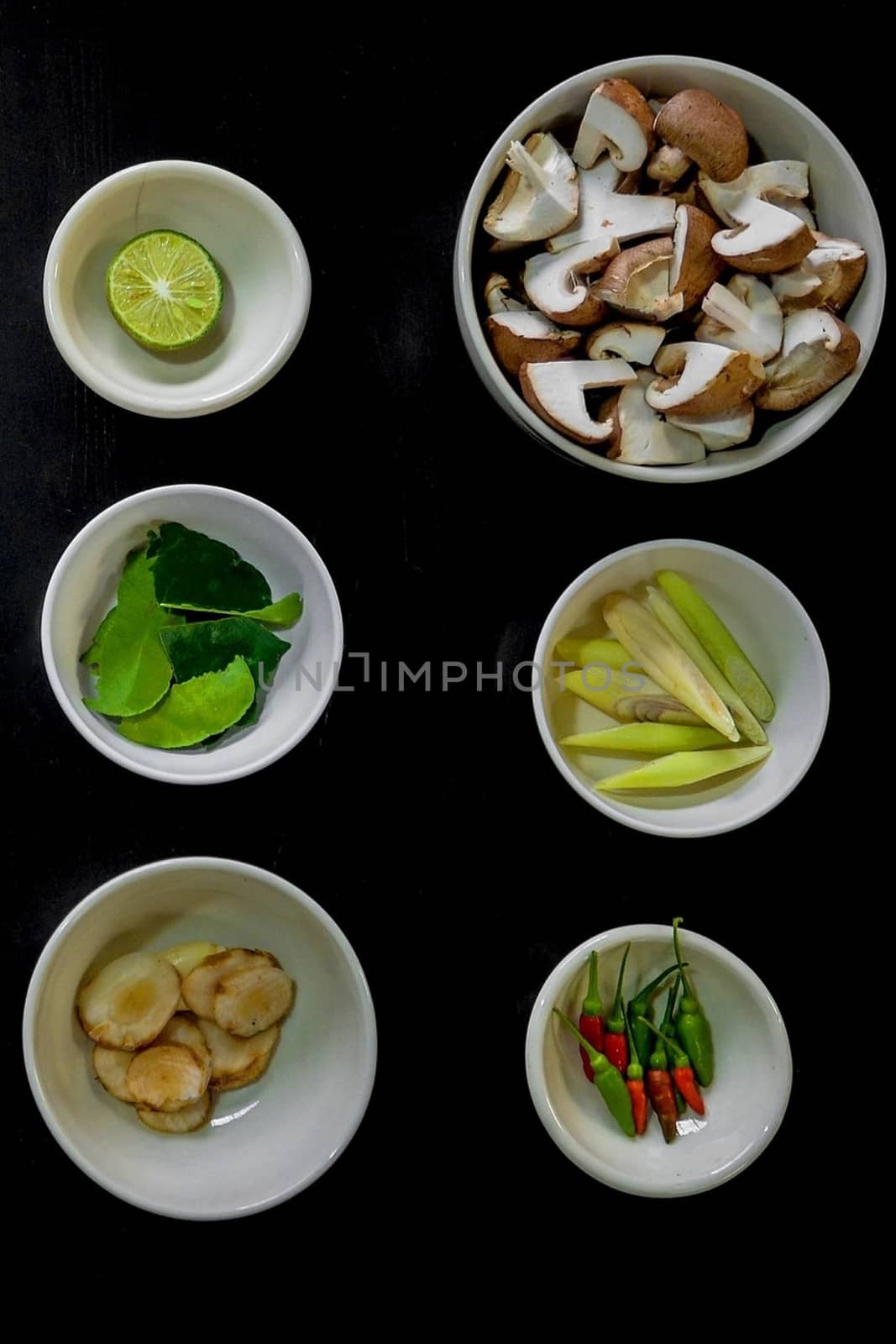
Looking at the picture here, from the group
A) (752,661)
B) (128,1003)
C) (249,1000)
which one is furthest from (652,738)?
(128,1003)

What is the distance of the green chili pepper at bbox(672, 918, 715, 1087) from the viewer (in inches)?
47.5

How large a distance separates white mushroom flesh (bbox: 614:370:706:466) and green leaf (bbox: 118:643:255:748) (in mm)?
454

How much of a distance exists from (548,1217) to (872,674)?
72 cm

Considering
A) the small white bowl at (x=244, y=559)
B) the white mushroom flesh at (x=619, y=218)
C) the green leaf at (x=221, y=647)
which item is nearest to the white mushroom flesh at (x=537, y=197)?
the white mushroom flesh at (x=619, y=218)

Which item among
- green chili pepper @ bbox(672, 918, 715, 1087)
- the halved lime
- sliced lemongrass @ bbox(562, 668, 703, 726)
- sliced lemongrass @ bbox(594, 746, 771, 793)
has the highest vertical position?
the halved lime

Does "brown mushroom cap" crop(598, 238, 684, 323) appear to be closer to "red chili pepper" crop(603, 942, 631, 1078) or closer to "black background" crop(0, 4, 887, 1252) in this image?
"black background" crop(0, 4, 887, 1252)

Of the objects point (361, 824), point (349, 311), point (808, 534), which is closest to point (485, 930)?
point (361, 824)

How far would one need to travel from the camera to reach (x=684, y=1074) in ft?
3.94

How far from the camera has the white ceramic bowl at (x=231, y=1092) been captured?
43.4 inches

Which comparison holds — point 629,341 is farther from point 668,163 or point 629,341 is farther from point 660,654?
point 660,654

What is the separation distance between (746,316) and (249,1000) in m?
0.87

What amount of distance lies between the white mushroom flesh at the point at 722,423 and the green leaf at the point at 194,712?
51 centimetres

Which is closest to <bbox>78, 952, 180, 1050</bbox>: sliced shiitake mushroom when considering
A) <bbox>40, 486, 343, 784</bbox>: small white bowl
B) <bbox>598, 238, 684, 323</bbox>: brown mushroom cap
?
<bbox>40, 486, 343, 784</bbox>: small white bowl

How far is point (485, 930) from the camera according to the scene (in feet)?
4.08
